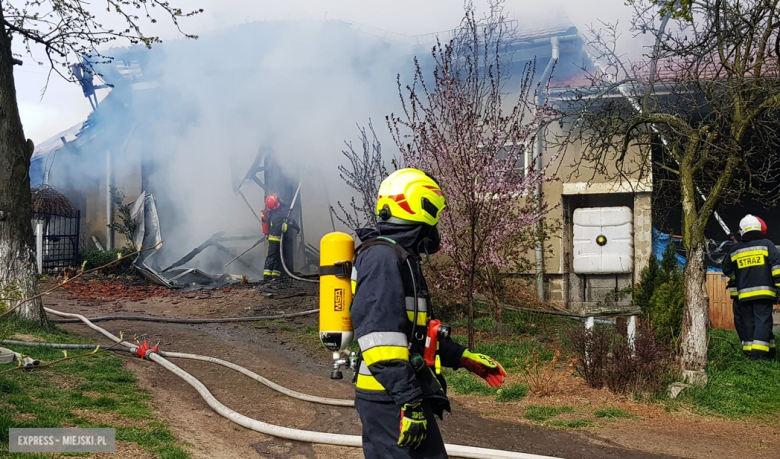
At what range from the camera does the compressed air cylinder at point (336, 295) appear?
123 inches

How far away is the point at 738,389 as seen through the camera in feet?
21.7

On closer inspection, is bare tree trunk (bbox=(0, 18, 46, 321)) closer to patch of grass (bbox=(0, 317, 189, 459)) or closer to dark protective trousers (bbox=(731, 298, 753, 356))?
patch of grass (bbox=(0, 317, 189, 459))

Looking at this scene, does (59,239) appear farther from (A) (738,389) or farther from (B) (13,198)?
(A) (738,389)

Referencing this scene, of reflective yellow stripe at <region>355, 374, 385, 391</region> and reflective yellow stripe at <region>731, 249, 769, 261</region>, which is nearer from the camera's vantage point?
reflective yellow stripe at <region>355, 374, 385, 391</region>

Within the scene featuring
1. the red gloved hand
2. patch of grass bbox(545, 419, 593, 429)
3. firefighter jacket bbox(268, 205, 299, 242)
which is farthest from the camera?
firefighter jacket bbox(268, 205, 299, 242)

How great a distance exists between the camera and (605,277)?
12.0 metres

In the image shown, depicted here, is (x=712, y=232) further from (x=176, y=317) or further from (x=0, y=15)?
(x=0, y=15)

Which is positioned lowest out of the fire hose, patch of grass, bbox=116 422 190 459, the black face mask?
the fire hose

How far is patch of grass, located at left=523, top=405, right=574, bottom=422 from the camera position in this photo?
6.03m

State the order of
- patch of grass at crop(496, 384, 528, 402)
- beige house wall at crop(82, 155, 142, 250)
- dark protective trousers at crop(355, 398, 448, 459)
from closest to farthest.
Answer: dark protective trousers at crop(355, 398, 448, 459) → patch of grass at crop(496, 384, 528, 402) → beige house wall at crop(82, 155, 142, 250)

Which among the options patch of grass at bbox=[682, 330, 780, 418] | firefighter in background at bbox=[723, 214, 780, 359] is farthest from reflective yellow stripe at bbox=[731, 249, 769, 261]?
patch of grass at bbox=[682, 330, 780, 418]

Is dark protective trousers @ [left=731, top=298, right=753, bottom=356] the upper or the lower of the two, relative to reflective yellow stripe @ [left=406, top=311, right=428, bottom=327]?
lower

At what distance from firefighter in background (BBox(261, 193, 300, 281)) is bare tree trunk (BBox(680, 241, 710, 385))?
8.97 meters

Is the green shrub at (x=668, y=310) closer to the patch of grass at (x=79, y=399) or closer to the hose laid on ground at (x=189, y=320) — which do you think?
the hose laid on ground at (x=189, y=320)
